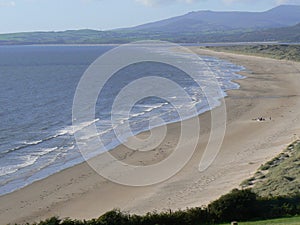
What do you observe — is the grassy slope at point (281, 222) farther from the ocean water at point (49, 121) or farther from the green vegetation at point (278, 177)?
the ocean water at point (49, 121)

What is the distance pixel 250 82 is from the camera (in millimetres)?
61156

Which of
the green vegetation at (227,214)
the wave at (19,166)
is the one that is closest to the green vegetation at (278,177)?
the green vegetation at (227,214)

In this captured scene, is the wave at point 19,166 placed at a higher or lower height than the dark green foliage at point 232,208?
lower

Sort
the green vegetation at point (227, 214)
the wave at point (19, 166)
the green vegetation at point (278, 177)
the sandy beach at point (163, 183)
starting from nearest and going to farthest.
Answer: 1. the green vegetation at point (227, 214)
2. the green vegetation at point (278, 177)
3. the sandy beach at point (163, 183)
4. the wave at point (19, 166)

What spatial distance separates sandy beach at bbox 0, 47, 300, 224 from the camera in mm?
18547

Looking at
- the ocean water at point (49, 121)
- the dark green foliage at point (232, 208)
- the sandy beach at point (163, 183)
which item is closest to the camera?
the dark green foliage at point (232, 208)

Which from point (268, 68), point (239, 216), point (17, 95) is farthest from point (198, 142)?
point (268, 68)

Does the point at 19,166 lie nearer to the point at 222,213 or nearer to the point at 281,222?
the point at 222,213

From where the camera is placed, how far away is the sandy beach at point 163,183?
1855 centimetres

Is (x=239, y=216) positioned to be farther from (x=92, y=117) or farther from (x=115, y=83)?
(x=115, y=83)

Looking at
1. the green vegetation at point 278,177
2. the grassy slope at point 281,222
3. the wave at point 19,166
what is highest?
the grassy slope at point 281,222

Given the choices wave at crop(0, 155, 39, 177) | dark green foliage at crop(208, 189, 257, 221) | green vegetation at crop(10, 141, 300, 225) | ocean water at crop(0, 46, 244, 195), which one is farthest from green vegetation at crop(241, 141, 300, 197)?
wave at crop(0, 155, 39, 177)

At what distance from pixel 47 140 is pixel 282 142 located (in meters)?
14.5

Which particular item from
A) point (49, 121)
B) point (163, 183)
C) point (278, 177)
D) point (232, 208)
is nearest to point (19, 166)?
point (163, 183)
